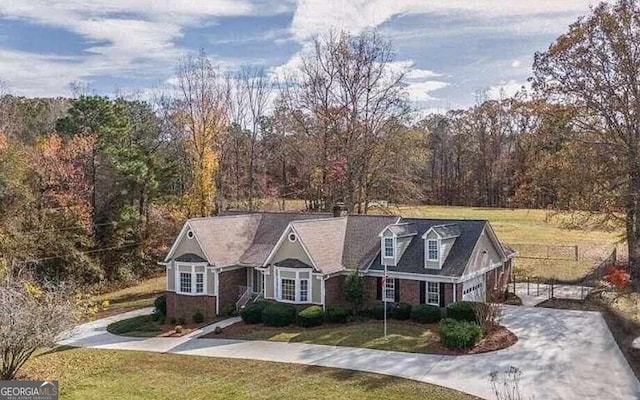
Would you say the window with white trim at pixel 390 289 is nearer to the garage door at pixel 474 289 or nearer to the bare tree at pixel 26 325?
the garage door at pixel 474 289

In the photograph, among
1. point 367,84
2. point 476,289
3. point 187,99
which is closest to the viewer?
point 476,289

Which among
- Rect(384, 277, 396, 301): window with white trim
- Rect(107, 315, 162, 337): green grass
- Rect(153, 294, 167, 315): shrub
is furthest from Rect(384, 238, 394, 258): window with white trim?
Rect(153, 294, 167, 315): shrub

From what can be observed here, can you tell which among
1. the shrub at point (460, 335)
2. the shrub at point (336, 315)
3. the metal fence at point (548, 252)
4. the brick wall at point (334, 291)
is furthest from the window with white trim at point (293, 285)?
the metal fence at point (548, 252)

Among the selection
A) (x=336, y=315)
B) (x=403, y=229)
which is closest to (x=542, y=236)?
(x=403, y=229)

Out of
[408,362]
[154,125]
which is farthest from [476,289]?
[154,125]

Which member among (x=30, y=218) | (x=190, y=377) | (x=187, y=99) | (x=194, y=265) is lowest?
(x=190, y=377)

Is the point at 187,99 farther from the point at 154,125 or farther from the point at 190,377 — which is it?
the point at 190,377
